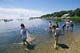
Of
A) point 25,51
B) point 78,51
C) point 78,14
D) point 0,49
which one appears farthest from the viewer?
point 78,14

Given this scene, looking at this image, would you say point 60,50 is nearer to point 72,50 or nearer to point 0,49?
point 72,50

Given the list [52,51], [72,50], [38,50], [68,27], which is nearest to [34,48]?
[38,50]

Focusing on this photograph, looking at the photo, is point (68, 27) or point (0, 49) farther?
point (68, 27)

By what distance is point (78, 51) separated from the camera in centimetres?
1519

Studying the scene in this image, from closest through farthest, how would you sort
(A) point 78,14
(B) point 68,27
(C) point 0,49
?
1. (C) point 0,49
2. (B) point 68,27
3. (A) point 78,14

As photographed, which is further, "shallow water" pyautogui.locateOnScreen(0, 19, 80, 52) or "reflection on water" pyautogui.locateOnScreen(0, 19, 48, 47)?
"reflection on water" pyautogui.locateOnScreen(0, 19, 48, 47)

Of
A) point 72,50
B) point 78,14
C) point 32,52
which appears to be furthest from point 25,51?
point 78,14

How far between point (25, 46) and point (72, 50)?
4.09 metres

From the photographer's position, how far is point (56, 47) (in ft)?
55.2

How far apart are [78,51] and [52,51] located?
6.03 ft

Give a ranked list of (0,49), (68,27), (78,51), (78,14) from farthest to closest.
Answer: (78,14), (68,27), (0,49), (78,51)

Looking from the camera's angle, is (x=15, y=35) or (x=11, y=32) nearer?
(x=15, y=35)

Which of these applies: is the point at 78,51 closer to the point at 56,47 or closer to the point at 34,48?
the point at 56,47

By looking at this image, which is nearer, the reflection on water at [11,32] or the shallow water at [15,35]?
the shallow water at [15,35]
